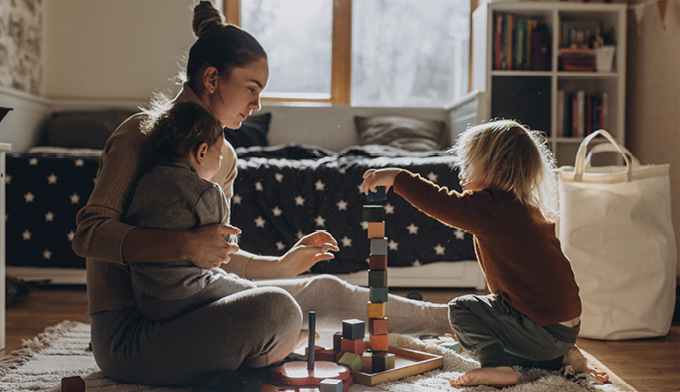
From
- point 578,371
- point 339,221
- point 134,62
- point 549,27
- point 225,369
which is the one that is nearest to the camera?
point 225,369

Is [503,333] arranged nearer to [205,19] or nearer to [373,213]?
[373,213]

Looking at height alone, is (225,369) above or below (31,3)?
below

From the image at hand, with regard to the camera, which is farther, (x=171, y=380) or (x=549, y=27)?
(x=549, y=27)

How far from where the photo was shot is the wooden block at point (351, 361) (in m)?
1.13

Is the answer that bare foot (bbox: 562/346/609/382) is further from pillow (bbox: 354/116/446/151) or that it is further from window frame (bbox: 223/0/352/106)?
window frame (bbox: 223/0/352/106)

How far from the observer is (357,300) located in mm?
1378

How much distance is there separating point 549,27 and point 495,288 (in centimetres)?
195

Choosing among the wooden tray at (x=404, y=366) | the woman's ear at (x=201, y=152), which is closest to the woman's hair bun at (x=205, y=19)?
the woman's ear at (x=201, y=152)

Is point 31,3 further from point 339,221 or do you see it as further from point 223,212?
point 223,212

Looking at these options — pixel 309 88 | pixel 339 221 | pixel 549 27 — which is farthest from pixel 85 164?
pixel 549 27

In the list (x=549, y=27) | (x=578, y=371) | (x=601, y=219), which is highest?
(x=549, y=27)

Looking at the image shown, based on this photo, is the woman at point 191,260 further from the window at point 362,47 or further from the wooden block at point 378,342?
the window at point 362,47

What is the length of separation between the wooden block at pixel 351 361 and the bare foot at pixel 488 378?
0.19 m

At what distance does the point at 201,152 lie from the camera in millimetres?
1010
